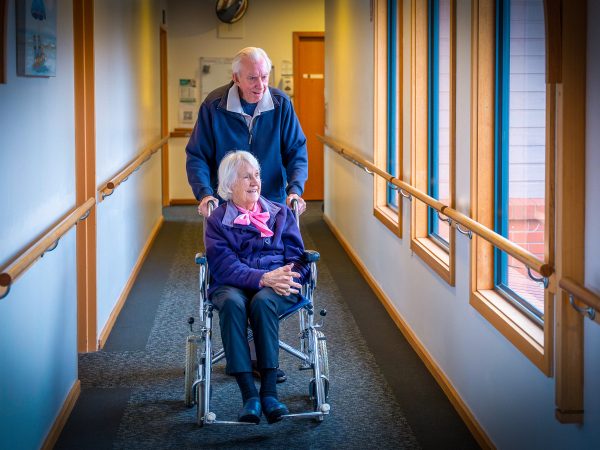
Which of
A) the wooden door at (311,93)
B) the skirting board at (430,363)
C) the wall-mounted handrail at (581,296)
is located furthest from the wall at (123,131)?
the wall-mounted handrail at (581,296)

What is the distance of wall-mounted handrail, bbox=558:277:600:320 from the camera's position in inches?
95.6

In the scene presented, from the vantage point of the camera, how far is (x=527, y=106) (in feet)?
11.6

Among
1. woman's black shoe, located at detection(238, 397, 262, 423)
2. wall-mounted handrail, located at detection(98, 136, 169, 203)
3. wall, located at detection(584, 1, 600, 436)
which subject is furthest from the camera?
wall-mounted handrail, located at detection(98, 136, 169, 203)

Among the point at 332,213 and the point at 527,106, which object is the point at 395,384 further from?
the point at 332,213

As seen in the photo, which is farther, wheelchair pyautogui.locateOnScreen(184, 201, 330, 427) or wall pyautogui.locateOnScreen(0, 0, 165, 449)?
wheelchair pyautogui.locateOnScreen(184, 201, 330, 427)

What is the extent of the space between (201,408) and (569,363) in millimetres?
1709

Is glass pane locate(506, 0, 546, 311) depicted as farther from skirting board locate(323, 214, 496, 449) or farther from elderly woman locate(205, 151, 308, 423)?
elderly woman locate(205, 151, 308, 423)

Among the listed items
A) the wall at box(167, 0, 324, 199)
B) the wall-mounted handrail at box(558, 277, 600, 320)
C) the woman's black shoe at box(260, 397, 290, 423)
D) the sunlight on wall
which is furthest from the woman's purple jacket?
the wall at box(167, 0, 324, 199)

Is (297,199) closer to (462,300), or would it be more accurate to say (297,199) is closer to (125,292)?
(462,300)

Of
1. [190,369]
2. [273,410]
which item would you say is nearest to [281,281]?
[273,410]

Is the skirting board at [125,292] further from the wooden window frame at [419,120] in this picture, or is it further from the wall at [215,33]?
the wall at [215,33]

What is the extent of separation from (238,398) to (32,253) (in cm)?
155

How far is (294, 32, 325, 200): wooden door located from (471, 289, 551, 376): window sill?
312 inches

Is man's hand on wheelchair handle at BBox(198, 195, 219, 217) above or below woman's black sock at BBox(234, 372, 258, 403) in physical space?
above
